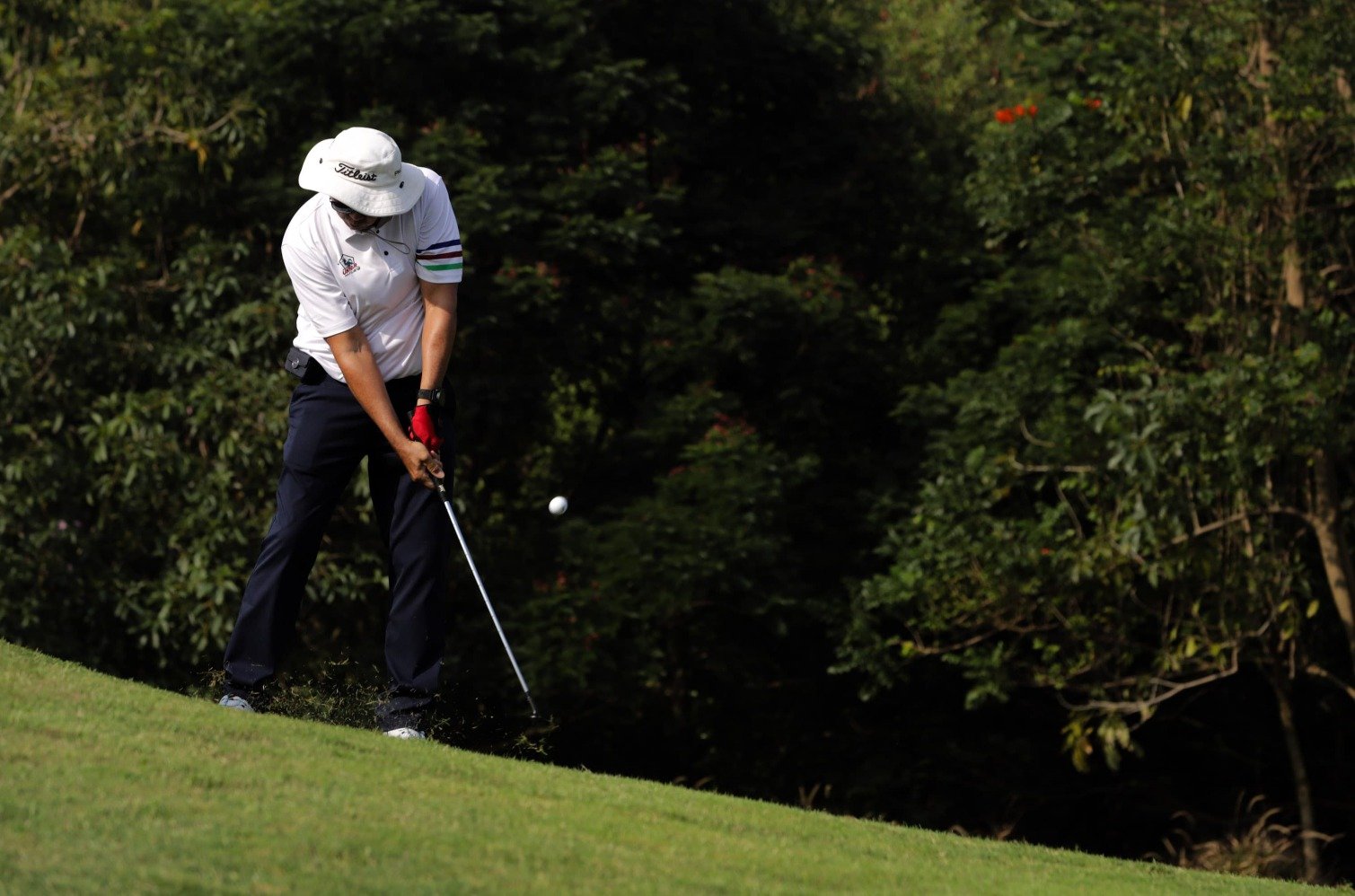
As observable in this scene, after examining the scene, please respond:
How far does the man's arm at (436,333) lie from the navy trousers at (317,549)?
0.14 meters

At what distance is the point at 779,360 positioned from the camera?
19219 mm

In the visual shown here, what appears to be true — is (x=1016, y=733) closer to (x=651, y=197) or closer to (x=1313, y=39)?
(x=651, y=197)

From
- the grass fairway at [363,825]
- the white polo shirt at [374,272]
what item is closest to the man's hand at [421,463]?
the white polo shirt at [374,272]

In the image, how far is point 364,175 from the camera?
21.4 ft

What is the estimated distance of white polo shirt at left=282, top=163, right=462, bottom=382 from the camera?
21.8ft

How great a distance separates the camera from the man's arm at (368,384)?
21.7ft

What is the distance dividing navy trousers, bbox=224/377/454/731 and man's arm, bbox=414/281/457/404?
0.46 feet

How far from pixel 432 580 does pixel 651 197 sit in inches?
475

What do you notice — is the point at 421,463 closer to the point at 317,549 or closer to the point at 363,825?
the point at 317,549

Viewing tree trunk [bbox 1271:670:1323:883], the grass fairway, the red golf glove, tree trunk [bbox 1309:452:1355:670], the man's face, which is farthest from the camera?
tree trunk [bbox 1271:670:1323:883]

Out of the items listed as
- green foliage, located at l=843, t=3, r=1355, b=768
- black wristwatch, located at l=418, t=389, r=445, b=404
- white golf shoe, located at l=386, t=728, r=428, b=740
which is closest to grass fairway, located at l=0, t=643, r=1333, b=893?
white golf shoe, located at l=386, t=728, r=428, b=740

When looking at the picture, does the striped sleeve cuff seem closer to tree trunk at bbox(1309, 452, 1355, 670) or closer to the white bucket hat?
the white bucket hat

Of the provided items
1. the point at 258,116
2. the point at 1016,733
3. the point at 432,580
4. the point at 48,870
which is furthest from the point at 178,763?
the point at 1016,733

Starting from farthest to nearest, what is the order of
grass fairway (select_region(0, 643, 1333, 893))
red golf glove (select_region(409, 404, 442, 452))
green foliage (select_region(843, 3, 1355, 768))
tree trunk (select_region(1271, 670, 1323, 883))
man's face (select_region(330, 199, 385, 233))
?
tree trunk (select_region(1271, 670, 1323, 883)) → green foliage (select_region(843, 3, 1355, 768)) → red golf glove (select_region(409, 404, 442, 452)) → man's face (select_region(330, 199, 385, 233)) → grass fairway (select_region(0, 643, 1333, 893))
